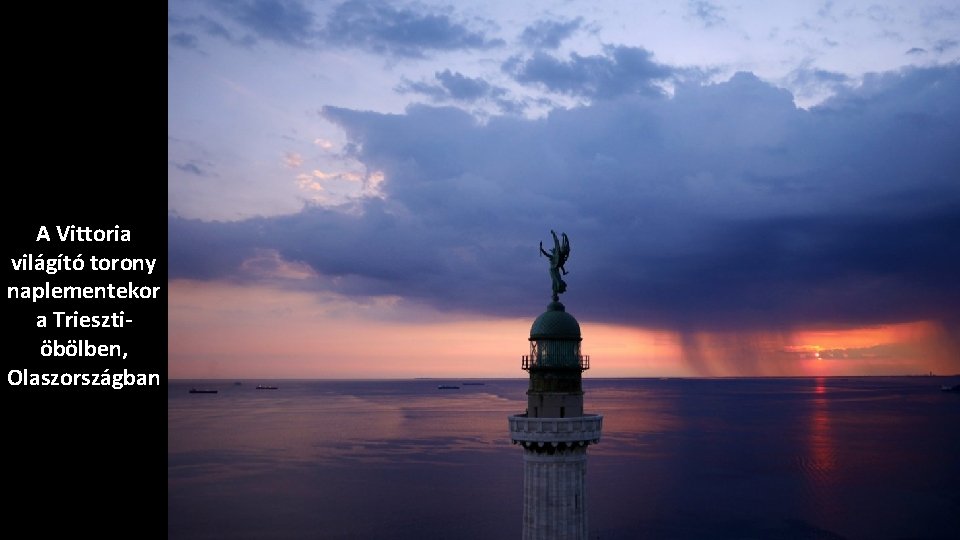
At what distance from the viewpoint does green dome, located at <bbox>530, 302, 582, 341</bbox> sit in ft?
79.2

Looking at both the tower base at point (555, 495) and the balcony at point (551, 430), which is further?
the balcony at point (551, 430)

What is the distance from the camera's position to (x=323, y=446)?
434 feet

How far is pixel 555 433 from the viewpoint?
23.7 m

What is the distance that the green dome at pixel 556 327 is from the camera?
24141mm

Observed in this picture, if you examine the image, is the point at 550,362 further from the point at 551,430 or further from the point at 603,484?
the point at 603,484

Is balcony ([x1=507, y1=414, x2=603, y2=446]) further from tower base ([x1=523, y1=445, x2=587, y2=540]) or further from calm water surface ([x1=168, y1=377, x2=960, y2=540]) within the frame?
calm water surface ([x1=168, y1=377, x2=960, y2=540])

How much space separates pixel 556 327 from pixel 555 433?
338 centimetres

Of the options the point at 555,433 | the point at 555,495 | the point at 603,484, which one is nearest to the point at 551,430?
the point at 555,433

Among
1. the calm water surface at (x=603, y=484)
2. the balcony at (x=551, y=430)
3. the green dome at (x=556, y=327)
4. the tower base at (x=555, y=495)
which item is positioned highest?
the green dome at (x=556, y=327)

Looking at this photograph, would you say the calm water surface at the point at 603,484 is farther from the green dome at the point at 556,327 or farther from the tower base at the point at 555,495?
the green dome at the point at 556,327

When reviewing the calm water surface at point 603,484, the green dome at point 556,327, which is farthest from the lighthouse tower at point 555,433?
the calm water surface at point 603,484
